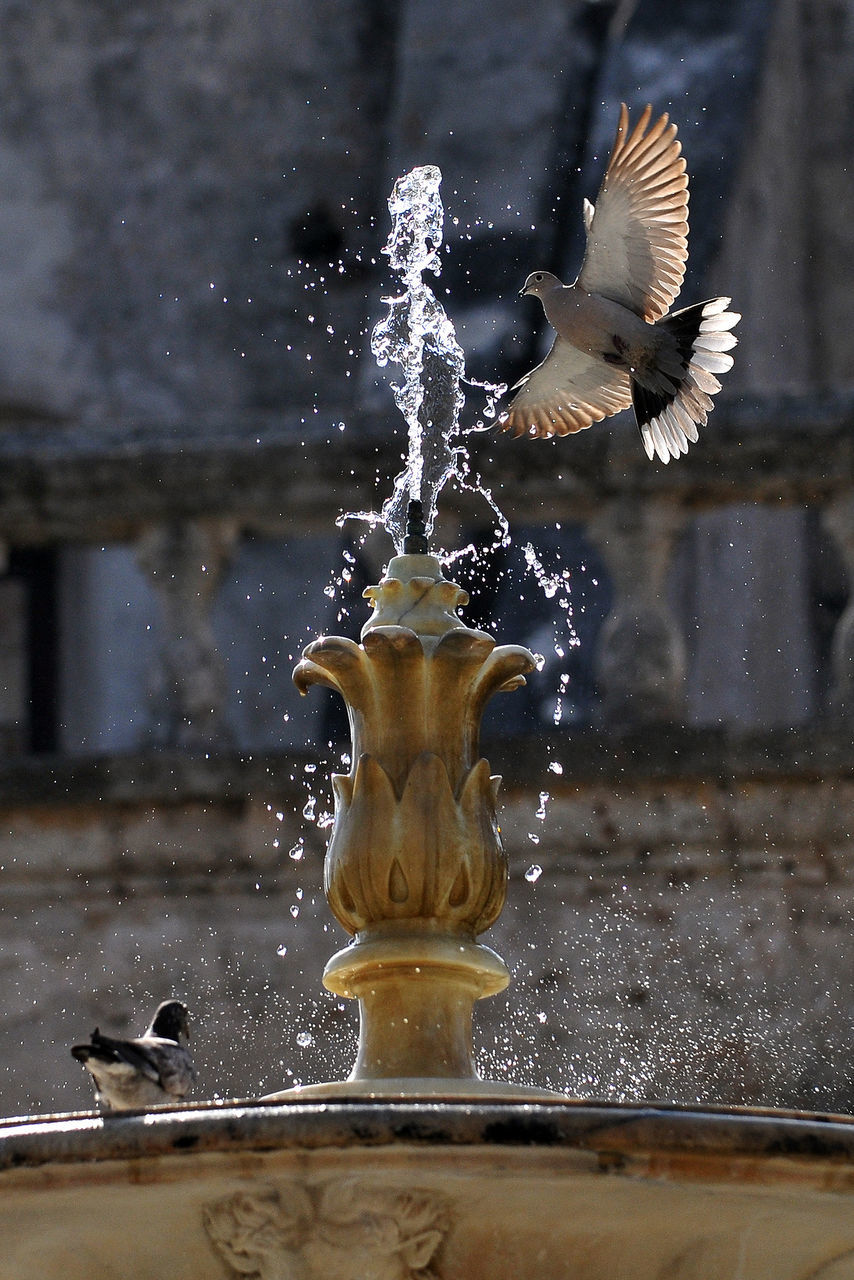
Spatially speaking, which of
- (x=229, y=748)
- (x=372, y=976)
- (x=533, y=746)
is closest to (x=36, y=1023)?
(x=229, y=748)

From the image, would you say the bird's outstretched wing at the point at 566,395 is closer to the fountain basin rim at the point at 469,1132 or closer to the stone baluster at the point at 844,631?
the fountain basin rim at the point at 469,1132

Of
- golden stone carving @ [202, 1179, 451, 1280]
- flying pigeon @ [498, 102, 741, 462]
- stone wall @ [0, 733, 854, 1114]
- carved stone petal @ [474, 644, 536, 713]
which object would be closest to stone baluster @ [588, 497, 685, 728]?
stone wall @ [0, 733, 854, 1114]

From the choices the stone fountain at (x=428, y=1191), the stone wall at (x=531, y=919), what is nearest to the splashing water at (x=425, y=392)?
the stone wall at (x=531, y=919)

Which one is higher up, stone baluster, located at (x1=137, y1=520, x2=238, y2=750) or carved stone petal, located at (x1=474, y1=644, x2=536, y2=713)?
stone baluster, located at (x1=137, y1=520, x2=238, y2=750)

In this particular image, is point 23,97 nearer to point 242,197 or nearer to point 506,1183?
point 242,197

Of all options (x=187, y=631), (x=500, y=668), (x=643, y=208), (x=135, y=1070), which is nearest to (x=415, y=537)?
(x=500, y=668)

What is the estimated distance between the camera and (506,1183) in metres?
2.79

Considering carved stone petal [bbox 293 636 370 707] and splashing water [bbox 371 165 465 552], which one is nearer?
carved stone petal [bbox 293 636 370 707]

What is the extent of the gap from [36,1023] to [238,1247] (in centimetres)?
367

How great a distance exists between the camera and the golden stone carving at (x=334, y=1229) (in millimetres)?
2828

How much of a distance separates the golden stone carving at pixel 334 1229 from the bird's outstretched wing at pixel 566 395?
6.38 feet

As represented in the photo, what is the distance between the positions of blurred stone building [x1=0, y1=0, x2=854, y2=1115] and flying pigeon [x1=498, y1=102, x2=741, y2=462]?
2.21m

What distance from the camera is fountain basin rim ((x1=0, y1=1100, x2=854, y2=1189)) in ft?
8.92

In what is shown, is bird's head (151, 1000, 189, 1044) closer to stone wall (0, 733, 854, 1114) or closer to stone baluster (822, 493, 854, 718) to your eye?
stone wall (0, 733, 854, 1114)
